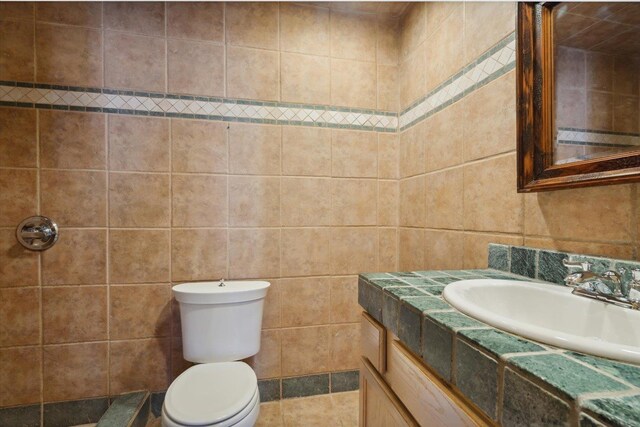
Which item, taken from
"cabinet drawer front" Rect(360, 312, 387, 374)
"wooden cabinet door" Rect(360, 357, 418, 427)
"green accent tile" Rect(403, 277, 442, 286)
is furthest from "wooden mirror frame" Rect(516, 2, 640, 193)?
"wooden cabinet door" Rect(360, 357, 418, 427)

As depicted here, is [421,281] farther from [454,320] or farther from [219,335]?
[219,335]

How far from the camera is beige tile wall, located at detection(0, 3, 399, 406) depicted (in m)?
1.47

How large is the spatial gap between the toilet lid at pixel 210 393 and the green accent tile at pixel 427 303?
0.76 m

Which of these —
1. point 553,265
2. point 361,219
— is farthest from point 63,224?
point 553,265

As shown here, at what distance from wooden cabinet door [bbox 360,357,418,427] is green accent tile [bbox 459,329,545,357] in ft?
1.09

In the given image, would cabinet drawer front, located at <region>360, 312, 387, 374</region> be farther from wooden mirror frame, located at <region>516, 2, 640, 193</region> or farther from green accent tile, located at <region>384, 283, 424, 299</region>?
wooden mirror frame, located at <region>516, 2, 640, 193</region>

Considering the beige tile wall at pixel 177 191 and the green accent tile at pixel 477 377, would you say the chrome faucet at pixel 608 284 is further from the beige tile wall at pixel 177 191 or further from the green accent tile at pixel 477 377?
the beige tile wall at pixel 177 191

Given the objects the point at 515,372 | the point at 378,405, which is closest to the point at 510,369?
the point at 515,372

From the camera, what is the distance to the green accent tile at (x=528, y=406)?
35 centimetres

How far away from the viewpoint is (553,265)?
2.91ft

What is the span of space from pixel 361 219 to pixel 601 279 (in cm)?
119

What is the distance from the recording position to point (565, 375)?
376 mm

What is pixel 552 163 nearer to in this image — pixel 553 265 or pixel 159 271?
pixel 553 265

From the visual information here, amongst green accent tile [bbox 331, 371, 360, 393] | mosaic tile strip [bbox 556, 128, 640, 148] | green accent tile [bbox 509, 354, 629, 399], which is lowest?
green accent tile [bbox 331, 371, 360, 393]
